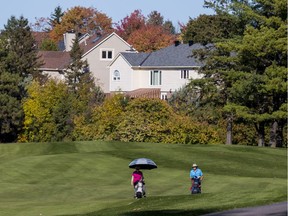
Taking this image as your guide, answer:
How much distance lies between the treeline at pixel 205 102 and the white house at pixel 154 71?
418cm

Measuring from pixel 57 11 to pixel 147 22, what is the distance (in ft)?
61.1

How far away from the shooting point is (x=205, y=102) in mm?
74375

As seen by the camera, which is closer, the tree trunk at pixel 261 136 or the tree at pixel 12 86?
the tree trunk at pixel 261 136

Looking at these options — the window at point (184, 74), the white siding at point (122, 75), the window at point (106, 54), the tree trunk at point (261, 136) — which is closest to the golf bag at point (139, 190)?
the tree trunk at point (261, 136)

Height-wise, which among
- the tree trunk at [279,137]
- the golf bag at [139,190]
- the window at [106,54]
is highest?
the window at [106,54]

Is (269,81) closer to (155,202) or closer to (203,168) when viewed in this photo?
(203,168)

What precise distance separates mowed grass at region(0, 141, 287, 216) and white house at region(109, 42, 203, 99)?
38244 millimetres

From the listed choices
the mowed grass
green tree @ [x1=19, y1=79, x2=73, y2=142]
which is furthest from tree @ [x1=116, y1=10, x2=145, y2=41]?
the mowed grass

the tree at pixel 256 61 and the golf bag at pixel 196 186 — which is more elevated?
the tree at pixel 256 61

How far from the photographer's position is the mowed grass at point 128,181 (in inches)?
1024

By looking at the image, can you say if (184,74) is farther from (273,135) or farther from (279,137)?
(273,135)

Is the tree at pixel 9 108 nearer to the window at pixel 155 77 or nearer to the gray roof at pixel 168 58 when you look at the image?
the window at pixel 155 77

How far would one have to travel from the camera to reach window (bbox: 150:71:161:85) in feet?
331

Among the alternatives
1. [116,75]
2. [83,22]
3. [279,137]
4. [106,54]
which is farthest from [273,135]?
[83,22]
